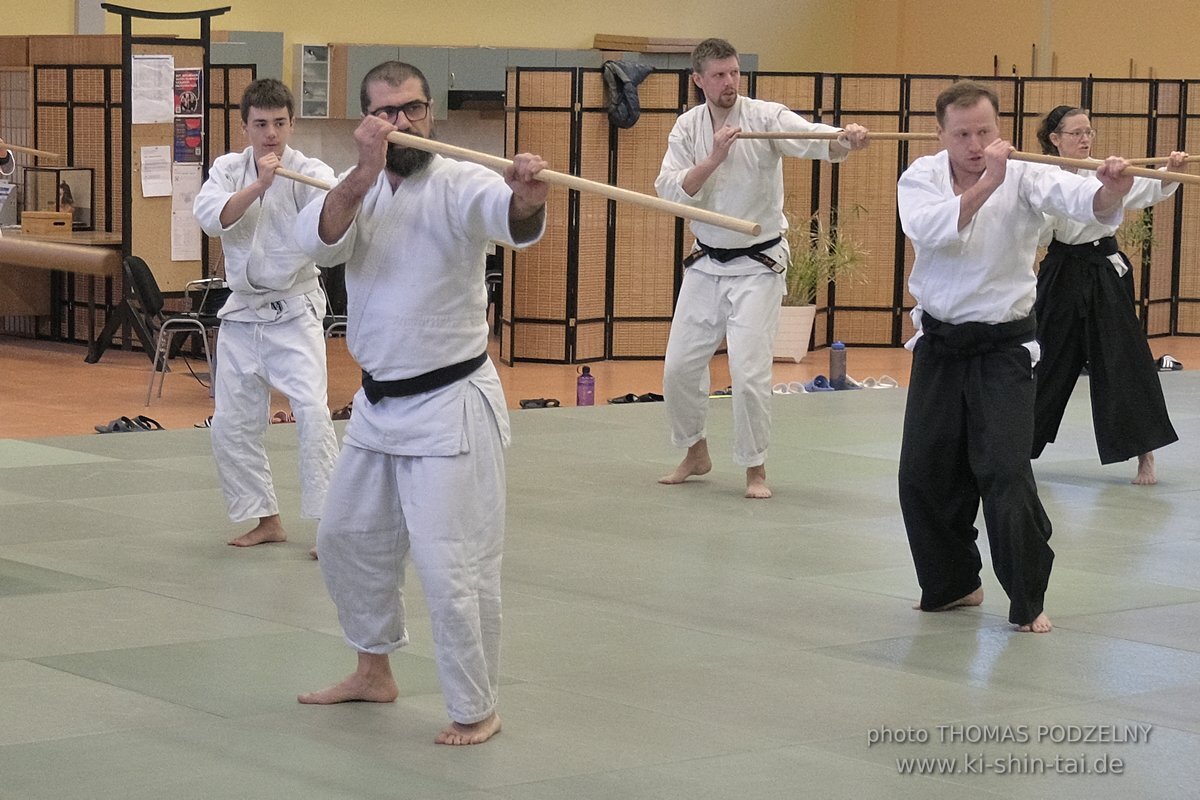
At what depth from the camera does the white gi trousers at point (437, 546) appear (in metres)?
3.42

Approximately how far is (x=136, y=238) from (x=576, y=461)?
448cm

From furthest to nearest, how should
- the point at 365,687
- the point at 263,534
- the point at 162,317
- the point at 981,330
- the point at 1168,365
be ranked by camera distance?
the point at 1168,365
the point at 162,317
the point at 263,534
the point at 981,330
the point at 365,687

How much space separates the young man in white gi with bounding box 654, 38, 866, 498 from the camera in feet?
20.9

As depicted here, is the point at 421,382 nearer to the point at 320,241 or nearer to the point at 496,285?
the point at 320,241

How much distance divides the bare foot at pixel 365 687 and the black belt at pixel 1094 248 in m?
3.95

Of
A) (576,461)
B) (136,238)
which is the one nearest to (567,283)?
(136,238)

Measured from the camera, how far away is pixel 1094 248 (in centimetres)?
678

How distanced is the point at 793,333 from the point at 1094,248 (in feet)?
16.9

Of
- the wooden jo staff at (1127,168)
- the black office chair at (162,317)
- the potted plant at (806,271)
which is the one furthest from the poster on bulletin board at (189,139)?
the wooden jo staff at (1127,168)

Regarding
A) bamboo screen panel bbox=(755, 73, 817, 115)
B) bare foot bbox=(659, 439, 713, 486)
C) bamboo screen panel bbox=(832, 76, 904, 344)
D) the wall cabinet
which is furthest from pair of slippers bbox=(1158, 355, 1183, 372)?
the wall cabinet

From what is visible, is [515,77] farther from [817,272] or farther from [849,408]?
[849,408]

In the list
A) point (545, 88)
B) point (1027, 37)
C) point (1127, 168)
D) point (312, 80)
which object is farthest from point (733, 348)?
point (1027, 37)

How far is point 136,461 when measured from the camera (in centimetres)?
709

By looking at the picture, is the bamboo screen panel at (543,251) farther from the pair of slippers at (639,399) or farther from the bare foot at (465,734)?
the bare foot at (465,734)
